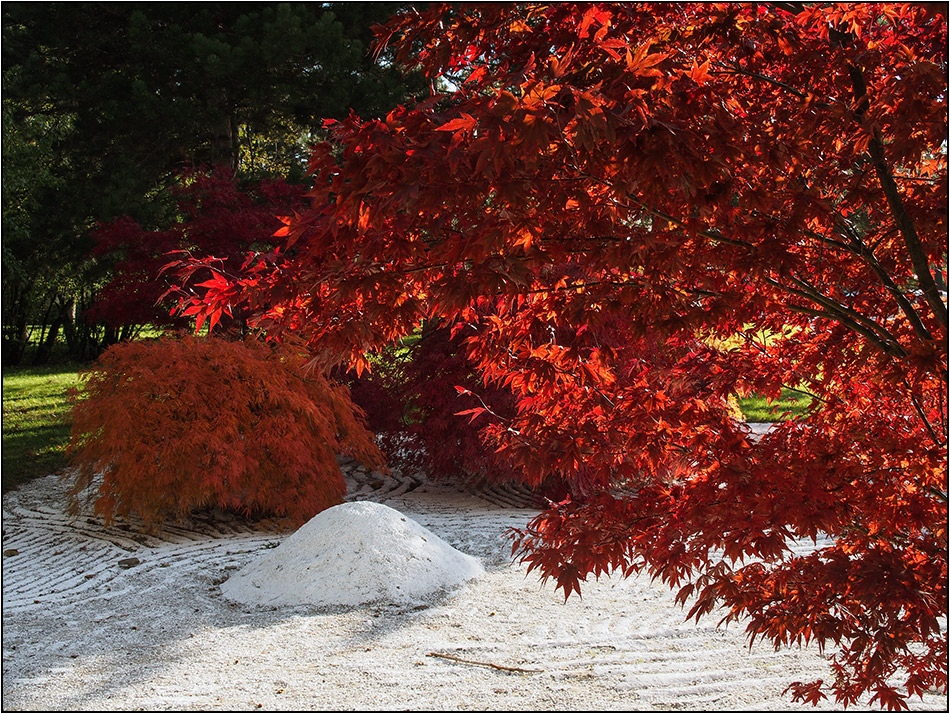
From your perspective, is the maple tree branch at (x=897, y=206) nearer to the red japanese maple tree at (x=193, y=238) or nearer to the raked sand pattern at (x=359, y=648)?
the raked sand pattern at (x=359, y=648)

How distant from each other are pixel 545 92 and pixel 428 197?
1.06 ft

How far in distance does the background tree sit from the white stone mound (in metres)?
5.40

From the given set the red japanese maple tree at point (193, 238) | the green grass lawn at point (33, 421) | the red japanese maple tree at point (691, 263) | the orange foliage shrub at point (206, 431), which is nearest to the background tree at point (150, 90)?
the red japanese maple tree at point (193, 238)

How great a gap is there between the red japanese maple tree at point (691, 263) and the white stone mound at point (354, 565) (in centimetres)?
198

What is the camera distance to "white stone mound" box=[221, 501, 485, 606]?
14.3 feet

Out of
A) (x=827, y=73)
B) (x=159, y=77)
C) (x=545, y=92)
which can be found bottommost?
(x=545, y=92)

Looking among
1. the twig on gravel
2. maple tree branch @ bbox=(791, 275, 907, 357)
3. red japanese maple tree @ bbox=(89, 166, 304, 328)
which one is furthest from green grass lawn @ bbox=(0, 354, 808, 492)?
maple tree branch @ bbox=(791, 275, 907, 357)

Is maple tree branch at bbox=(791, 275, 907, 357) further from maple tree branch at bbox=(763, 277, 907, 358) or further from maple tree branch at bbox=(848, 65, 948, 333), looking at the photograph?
maple tree branch at bbox=(848, 65, 948, 333)

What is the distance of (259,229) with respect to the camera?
692 cm

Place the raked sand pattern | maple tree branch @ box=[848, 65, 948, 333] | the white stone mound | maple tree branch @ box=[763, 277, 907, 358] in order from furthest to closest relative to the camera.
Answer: the white stone mound < the raked sand pattern < maple tree branch @ box=[763, 277, 907, 358] < maple tree branch @ box=[848, 65, 948, 333]

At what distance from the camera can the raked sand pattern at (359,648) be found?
3217mm

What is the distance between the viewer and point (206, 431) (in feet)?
17.7

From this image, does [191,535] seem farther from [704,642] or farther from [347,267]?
[347,267]

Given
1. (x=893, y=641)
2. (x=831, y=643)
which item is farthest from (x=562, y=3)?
(x=831, y=643)
